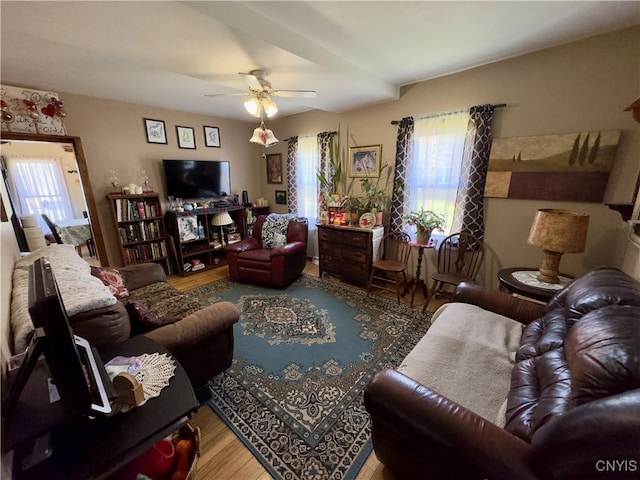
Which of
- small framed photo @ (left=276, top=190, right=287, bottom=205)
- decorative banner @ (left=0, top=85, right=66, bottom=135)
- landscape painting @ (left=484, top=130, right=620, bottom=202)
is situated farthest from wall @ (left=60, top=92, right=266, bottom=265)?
landscape painting @ (left=484, top=130, right=620, bottom=202)

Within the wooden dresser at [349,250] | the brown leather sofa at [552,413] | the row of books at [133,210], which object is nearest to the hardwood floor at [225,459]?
the brown leather sofa at [552,413]

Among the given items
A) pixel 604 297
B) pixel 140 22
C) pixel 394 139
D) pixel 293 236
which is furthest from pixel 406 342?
pixel 140 22

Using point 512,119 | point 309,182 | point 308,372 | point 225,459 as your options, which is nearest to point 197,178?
point 309,182

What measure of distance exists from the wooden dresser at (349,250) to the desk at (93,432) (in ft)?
8.03

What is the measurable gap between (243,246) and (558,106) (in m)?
3.69

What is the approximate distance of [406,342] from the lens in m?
2.16

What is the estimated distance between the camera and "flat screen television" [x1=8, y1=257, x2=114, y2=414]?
632mm

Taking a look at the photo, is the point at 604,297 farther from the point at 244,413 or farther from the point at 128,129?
the point at 128,129

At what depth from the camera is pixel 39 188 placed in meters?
2.86

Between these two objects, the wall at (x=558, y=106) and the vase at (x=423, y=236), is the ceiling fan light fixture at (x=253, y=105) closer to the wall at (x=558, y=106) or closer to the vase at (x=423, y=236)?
the wall at (x=558, y=106)

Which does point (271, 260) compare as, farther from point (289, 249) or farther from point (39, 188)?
point (39, 188)

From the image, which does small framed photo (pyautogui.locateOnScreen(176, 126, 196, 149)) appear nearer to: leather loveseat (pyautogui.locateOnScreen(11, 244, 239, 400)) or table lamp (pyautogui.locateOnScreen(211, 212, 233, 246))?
table lamp (pyautogui.locateOnScreen(211, 212, 233, 246))

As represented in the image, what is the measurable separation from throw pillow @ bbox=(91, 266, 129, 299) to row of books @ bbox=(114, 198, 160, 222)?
1.33 metres

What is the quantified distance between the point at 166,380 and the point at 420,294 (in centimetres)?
284
